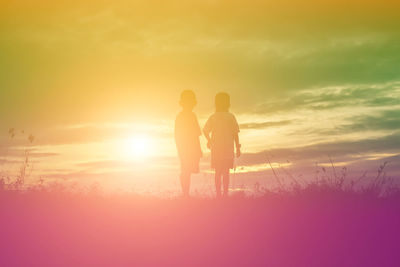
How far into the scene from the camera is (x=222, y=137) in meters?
11.5

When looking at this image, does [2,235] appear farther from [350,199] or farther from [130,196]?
[350,199]

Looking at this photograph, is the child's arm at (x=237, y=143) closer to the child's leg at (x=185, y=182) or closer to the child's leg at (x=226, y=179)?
the child's leg at (x=226, y=179)

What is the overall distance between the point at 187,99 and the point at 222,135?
1305 mm

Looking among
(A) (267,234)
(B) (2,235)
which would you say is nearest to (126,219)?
(B) (2,235)

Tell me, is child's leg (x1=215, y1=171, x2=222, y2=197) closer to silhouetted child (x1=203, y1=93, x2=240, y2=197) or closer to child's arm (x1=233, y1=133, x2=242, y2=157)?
silhouetted child (x1=203, y1=93, x2=240, y2=197)

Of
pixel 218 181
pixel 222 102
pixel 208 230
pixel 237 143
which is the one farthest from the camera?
pixel 237 143

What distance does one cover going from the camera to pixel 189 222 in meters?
8.30

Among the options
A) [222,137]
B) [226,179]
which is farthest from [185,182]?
[222,137]

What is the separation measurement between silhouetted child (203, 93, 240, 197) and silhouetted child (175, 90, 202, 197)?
13.1 inches

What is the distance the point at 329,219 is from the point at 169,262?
3375mm

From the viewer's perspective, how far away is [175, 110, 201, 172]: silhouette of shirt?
1154 centimetres

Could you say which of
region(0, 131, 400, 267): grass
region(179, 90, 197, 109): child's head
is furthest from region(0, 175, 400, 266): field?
region(179, 90, 197, 109): child's head

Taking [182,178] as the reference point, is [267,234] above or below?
below

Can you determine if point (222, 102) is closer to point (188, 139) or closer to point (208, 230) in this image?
point (188, 139)
